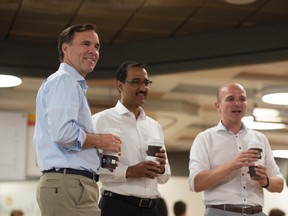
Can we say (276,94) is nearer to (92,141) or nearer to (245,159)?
(245,159)

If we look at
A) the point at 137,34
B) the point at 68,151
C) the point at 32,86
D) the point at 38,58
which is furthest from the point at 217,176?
the point at 32,86

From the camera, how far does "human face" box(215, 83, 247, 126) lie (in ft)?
13.1

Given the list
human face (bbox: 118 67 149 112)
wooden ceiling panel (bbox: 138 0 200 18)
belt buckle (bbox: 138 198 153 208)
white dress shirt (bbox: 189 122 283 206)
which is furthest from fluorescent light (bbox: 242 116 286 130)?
belt buckle (bbox: 138 198 153 208)

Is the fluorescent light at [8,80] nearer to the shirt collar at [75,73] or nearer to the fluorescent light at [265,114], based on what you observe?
the fluorescent light at [265,114]

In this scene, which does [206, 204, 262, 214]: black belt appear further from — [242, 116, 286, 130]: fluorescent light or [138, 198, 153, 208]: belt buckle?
[242, 116, 286, 130]: fluorescent light

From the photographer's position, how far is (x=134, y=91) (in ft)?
12.5

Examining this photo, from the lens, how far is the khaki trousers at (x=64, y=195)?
9.53 ft

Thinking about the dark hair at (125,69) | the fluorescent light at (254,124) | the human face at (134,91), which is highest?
the fluorescent light at (254,124)

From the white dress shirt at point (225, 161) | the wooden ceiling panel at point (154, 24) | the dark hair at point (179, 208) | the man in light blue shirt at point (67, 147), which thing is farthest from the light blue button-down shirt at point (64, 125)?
the dark hair at point (179, 208)

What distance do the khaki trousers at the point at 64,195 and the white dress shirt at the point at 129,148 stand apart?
59cm

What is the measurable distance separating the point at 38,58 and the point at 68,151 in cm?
408

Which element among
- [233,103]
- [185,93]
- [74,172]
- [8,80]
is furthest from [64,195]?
[185,93]

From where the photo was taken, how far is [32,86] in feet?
26.8

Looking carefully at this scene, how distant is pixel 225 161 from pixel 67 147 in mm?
1314
